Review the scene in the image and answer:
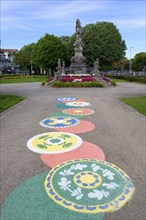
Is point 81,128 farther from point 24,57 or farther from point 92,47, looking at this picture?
point 24,57

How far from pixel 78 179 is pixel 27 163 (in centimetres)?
172

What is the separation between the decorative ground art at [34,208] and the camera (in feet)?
13.4

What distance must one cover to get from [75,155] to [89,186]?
5.89 ft

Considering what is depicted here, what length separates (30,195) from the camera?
15.5 feet

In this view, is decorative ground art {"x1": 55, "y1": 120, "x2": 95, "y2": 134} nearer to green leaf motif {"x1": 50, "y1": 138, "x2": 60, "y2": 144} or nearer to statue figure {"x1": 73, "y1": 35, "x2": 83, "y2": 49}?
green leaf motif {"x1": 50, "y1": 138, "x2": 60, "y2": 144}

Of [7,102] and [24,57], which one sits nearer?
[7,102]

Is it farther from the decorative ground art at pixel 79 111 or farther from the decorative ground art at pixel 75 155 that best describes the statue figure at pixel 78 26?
the decorative ground art at pixel 75 155

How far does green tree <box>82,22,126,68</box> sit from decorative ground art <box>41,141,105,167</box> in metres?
50.8

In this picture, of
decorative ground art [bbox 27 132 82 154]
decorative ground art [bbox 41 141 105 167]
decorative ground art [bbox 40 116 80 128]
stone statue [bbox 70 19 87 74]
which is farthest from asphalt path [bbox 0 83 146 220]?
stone statue [bbox 70 19 87 74]

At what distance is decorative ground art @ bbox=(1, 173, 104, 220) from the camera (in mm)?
4082

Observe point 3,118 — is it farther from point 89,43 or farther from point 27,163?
point 89,43

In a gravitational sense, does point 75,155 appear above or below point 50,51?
below

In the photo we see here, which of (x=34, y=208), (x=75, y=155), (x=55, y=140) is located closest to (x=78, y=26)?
(x=55, y=140)

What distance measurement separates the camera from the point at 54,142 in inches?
311
